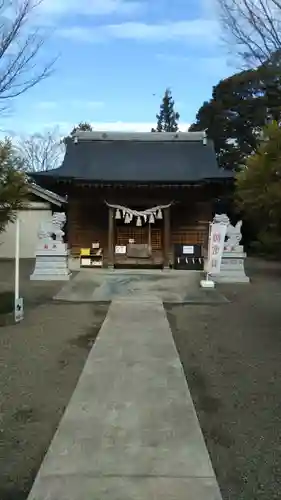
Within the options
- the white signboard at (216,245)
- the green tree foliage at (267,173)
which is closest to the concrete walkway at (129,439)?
the green tree foliage at (267,173)

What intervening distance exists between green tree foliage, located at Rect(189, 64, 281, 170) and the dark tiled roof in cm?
998

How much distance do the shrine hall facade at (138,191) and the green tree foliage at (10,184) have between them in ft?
27.4

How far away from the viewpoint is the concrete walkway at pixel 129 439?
2.79 m

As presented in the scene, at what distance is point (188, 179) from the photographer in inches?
668

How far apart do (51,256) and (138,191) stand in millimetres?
4659

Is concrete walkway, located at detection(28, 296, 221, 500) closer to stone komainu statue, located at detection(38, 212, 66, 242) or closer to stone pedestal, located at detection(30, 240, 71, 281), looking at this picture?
stone pedestal, located at detection(30, 240, 71, 281)

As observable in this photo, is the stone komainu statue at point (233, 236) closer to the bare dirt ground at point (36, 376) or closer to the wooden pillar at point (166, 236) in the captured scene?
the wooden pillar at point (166, 236)

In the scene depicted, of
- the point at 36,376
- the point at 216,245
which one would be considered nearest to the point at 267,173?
the point at 36,376

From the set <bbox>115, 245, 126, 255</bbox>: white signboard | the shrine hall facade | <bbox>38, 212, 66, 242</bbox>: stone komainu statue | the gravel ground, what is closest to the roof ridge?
the shrine hall facade

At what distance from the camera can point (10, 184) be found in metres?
8.20

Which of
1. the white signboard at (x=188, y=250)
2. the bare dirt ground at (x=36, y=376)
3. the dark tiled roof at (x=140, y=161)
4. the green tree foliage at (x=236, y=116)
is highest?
the green tree foliage at (x=236, y=116)

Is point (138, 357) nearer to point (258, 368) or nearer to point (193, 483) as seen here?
point (258, 368)

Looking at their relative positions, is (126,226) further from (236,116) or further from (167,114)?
(167,114)

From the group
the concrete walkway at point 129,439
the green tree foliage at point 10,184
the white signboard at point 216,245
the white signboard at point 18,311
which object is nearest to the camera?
the concrete walkway at point 129,439
